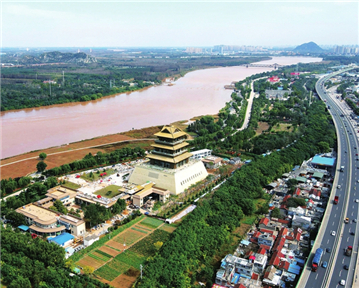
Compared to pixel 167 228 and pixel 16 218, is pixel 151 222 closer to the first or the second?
pixel 167 228

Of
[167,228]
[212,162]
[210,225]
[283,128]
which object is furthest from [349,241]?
[283,128]

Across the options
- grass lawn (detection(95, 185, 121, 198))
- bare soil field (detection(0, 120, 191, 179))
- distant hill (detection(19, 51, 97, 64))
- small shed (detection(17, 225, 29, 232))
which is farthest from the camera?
distant hill (detection(19, 51, 97, 64))

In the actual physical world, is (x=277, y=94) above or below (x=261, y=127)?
above

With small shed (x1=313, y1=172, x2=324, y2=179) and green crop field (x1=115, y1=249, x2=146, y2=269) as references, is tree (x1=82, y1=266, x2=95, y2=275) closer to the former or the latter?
green crop field (x1=115, y1=249, x2=146, y2=269)

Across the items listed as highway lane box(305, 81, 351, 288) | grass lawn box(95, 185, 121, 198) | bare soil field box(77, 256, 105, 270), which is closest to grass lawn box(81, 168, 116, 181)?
grass lawn box(95, 185, 121, 198)

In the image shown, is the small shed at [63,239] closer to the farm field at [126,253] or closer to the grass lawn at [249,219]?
the farm field at [126,253]

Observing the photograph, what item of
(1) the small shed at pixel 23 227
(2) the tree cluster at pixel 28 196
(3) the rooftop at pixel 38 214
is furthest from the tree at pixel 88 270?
(2) the tree cluster at pixel 28 196
